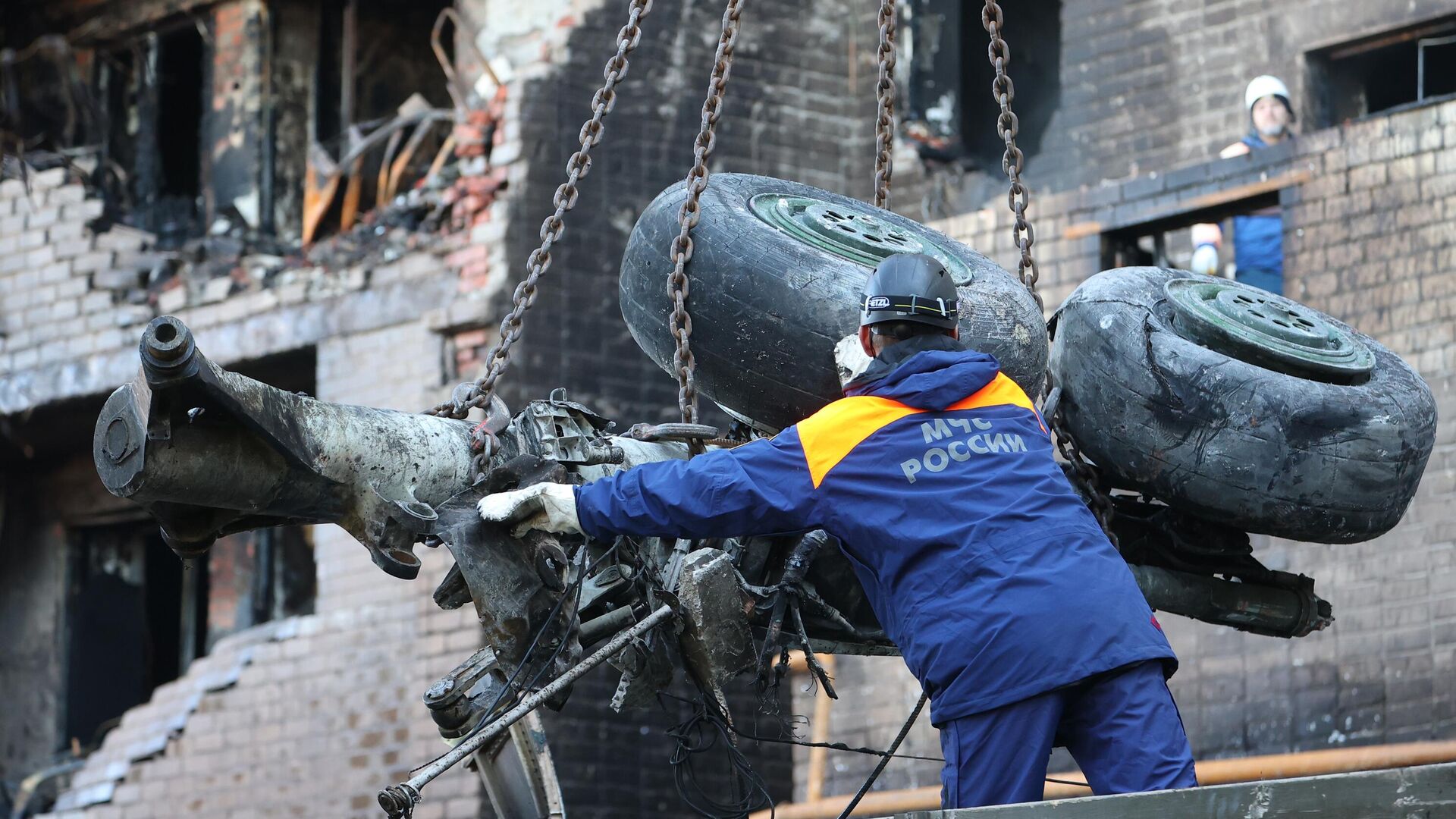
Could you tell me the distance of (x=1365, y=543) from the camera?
34.6ft

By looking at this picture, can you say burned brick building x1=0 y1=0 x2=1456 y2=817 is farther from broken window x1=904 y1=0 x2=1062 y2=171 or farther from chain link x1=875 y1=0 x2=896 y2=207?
chain link x1=875 y1=0 x2=896 y2=207

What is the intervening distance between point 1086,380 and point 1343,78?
644 cm

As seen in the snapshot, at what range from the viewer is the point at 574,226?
13117 mm

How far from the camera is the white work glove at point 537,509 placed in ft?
18.3

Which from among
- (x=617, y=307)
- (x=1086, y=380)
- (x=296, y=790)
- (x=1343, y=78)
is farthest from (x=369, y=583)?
(x=1086, y=380)

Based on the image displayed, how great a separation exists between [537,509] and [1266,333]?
2493 mm

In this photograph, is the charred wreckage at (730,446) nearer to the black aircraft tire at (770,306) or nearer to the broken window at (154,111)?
the black aircraft tire at (770,306)

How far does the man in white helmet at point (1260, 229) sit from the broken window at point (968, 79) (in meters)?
1.97

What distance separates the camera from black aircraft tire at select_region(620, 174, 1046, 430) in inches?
243

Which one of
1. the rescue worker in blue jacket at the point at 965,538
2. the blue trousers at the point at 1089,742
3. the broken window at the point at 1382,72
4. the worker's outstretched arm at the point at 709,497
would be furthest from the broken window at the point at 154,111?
the blue trousers at the point at 1089,742

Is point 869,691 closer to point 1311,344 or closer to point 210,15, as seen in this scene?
point 1311,344

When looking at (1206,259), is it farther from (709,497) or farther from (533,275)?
(709,497)

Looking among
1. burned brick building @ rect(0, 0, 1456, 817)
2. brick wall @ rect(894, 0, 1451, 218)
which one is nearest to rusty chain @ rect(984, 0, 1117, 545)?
burned brick building @ rect(0, 0, 1456, 817)

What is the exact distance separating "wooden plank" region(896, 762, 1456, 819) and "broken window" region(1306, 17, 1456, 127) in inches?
328
